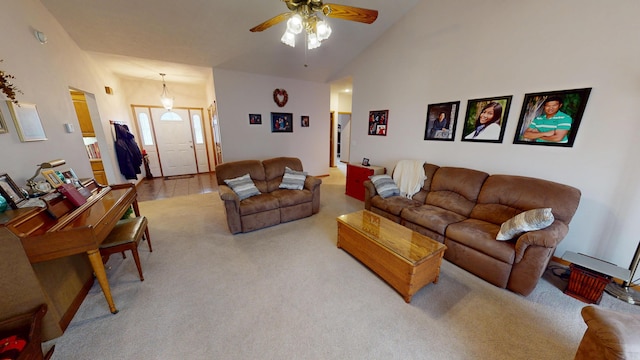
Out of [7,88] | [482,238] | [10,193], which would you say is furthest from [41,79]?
[482,238]

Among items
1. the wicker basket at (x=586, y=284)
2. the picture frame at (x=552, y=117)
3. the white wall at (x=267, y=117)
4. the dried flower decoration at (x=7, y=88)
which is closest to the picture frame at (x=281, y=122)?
the white wall at (x=267, y=117)

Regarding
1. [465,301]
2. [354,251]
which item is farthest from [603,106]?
[354,251]

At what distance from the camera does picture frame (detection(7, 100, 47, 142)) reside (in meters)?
1.79

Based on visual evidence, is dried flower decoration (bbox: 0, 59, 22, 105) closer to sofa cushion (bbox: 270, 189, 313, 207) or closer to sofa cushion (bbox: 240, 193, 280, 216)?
sofa cushion (bbox: 240, 193, 280, 216)

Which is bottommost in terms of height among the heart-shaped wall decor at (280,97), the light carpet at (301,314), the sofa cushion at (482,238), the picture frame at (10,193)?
the light carpet at (301,314)

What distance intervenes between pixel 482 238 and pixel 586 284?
0.80 meters

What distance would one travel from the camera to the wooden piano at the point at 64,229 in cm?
128

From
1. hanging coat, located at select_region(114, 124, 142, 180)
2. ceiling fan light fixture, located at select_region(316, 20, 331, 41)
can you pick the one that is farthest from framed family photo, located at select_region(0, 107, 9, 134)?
hanging coat, located at select_region(114, 124, 142, 180)

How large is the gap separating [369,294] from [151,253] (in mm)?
2458

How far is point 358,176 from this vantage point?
4230 mm

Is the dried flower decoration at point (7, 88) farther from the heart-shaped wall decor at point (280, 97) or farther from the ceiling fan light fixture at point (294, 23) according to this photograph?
the heart-shaped wall decor at point (280, 97)

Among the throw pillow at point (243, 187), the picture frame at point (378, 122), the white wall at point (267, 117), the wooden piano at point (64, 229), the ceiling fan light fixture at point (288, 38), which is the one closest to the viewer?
the wooden piano at point (64, 229)

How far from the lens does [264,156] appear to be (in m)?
4.98

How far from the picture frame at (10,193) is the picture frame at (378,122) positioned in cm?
434
